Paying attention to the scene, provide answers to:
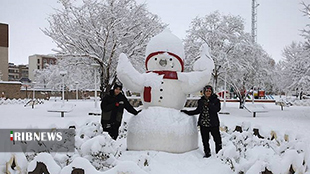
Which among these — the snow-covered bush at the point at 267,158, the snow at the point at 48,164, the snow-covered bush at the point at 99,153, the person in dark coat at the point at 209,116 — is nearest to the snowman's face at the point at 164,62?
the person in dark coat at the point at 209,116

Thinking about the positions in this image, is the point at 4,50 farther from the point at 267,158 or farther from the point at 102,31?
the point at 267,158

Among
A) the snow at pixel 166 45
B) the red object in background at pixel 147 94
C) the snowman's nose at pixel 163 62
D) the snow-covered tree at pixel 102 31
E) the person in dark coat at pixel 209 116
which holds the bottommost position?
the person in dark coat at pixel 209 116

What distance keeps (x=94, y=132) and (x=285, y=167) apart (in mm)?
3640

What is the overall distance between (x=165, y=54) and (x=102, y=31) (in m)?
12.6

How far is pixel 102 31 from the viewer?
16.6 metres

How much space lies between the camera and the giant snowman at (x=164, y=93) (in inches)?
178

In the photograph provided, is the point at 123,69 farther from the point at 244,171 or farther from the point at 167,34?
the point at 244,171

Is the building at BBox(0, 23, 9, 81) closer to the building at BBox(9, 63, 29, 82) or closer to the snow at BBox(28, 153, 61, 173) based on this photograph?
the building at BBox(9, 63, 29, 82)

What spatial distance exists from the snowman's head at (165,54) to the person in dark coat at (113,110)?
2.77 feet

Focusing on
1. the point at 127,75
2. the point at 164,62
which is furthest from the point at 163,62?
the point at 127,75

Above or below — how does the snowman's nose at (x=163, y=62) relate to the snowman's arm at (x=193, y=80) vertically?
above

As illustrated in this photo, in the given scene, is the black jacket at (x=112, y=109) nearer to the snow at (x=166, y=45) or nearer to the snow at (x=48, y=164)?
the snow at (x=166, y=45)

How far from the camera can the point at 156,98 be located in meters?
4.88

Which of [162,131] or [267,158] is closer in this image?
[267,158]
